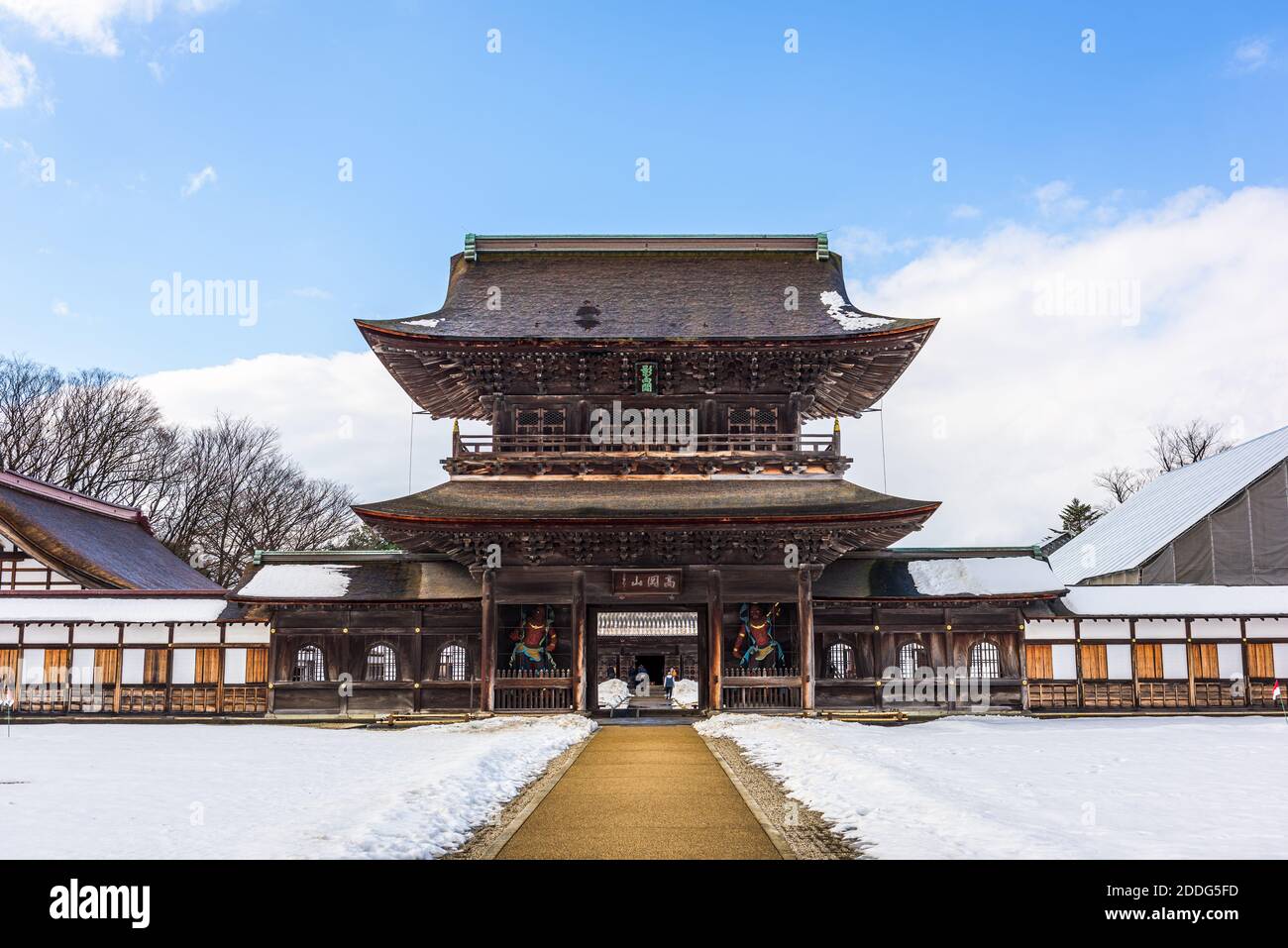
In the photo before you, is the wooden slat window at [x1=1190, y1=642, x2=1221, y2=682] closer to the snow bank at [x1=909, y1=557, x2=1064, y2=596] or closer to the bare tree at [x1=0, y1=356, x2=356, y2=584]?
the snow bank at [x1=909, y1=557, x2=1064, y2=596]

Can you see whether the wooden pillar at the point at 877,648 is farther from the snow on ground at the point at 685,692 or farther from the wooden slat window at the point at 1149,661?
the snow on ground at the point at 685,692

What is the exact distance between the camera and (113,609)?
28297 millimetres

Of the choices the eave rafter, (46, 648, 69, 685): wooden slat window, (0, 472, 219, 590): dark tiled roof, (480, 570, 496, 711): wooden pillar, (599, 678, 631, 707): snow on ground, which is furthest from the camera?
(599, 678, 631, 707): snow on ground

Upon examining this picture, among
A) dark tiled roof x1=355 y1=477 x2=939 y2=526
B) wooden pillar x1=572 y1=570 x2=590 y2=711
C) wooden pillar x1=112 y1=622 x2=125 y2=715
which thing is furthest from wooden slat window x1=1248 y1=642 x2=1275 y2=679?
wooden pillar x1=112 y1=622 x2=125 y2=715

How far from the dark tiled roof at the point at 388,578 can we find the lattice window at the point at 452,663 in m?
1.57

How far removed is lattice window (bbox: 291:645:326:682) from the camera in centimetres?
2758

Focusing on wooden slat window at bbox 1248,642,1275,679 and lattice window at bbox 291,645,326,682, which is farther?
wooden slat window at bbox 1248,642,1275,679

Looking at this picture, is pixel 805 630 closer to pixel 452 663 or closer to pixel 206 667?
pixel 452 663

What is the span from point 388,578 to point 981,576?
613 inches

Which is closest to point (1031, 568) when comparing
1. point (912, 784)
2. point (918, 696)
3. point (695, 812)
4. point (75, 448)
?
point (918, 696)

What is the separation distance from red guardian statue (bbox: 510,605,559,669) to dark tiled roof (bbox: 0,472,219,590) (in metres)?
12.0

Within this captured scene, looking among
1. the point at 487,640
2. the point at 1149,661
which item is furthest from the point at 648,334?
the point at 1149,661
